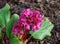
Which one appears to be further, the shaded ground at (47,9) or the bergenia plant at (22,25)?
the shaded ground at (47,9)

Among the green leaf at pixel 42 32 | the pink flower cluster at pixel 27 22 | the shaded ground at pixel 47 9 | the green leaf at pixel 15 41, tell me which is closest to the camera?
the pink flower cluster at pixel 27 22

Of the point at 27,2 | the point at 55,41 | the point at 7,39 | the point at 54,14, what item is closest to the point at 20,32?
the point at 7,39

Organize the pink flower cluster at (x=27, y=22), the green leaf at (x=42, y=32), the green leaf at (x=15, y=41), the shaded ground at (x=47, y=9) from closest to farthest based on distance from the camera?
the pink flower cluster at (x=27, y=22), the green leaf at (x=15, y=41), the green leaf at (x=42, y=32), the shaded ground at (x=47, y=9)

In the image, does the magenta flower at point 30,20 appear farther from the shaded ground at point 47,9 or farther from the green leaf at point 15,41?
the shaded ground at point 47,9

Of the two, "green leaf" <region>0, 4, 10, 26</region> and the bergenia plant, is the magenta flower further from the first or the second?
"green leaf" <region>0, 4, 10, 26</region>

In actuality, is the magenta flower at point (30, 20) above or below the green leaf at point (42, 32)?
above

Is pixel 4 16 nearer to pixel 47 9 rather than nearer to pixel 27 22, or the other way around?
pixel 27 22

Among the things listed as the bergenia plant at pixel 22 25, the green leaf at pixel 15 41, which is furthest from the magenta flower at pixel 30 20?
the green leaf at pixel 15 41

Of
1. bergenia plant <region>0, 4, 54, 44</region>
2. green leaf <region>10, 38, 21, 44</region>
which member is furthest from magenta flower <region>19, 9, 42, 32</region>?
green leaf <region>10, 38, 21, 44</region>

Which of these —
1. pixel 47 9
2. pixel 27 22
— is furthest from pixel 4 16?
pixel 47 9
